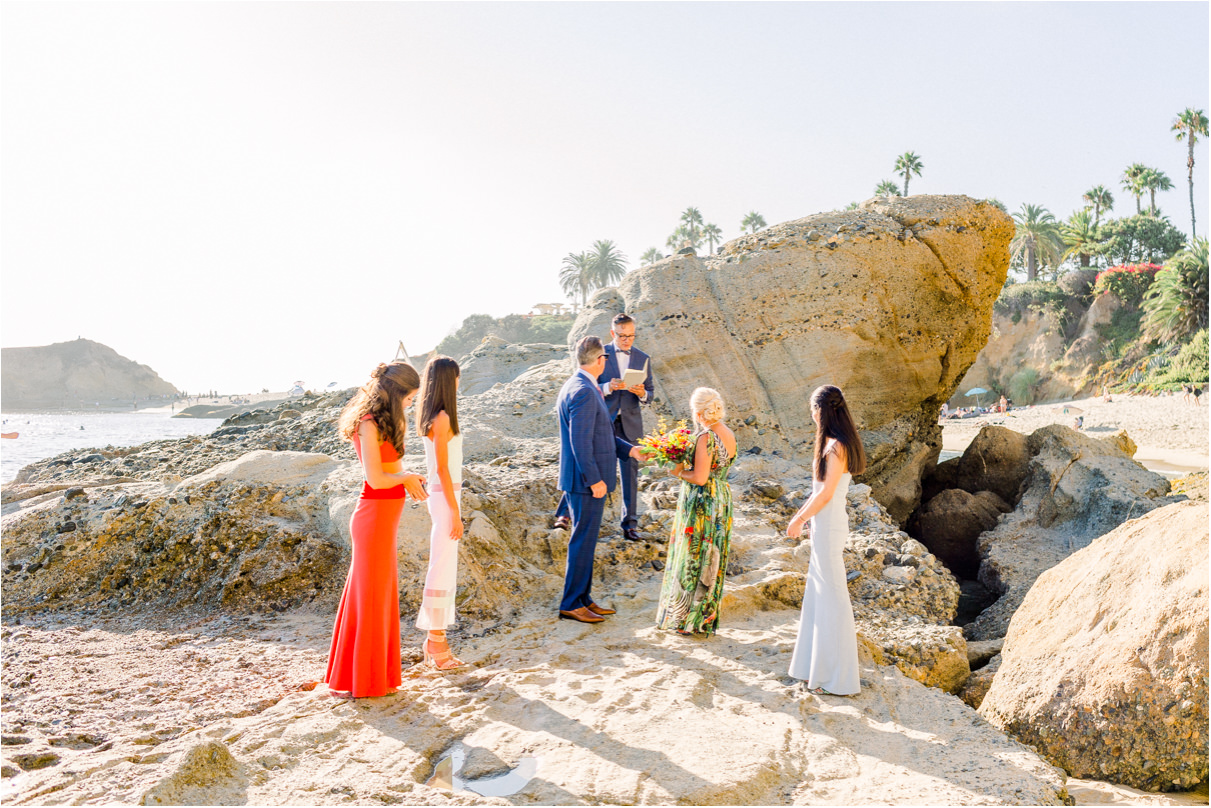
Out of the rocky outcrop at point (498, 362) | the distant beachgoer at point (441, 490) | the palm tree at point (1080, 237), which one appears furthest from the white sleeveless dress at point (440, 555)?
the palm tree at point (1080, 237)

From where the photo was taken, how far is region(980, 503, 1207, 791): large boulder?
3445 millimetres

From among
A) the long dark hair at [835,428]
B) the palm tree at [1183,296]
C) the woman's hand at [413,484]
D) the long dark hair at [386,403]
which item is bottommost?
the woman's hand at [413,484]

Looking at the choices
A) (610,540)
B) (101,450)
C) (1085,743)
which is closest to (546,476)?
(610,540)

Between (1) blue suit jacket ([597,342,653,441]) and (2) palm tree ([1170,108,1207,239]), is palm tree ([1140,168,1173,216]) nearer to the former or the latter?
(2) palm tree ([1170,108,1207,239])

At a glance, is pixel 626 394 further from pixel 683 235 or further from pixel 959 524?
pixel 683 235

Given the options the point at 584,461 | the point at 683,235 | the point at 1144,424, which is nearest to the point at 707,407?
the point at 584,461

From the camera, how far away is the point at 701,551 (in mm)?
4895

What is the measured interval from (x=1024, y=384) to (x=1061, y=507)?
3350 cm

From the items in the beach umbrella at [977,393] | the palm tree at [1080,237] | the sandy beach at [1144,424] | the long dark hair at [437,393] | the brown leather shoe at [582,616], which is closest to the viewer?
the long dark hair at [437,393]

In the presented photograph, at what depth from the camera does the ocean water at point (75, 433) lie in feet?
107

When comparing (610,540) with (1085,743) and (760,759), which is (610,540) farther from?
(1085,743)

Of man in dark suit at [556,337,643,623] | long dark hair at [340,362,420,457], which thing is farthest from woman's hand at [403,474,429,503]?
man in dark suit at [556,337,643,623]

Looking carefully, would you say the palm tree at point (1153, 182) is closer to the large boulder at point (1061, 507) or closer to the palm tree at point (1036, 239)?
the palm tree at point (1036, 239)

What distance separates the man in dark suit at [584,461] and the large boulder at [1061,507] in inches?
183
